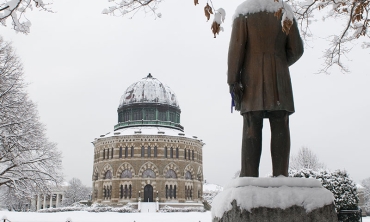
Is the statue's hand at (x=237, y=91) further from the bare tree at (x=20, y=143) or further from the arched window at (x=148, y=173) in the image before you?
the arched window at (x=148, y=173)

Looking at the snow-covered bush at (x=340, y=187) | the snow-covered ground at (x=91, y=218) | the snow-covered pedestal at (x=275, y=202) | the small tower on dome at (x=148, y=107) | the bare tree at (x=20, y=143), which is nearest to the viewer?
the snow-covered pedestal at (x=275, y=202)

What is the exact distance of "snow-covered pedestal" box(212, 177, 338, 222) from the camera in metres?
4.23

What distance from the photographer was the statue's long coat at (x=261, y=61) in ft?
16.0

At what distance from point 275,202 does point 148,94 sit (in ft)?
166

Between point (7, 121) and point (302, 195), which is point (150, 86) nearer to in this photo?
point (7, 121)

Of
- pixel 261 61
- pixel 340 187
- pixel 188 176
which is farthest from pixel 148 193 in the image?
pixel 261 61

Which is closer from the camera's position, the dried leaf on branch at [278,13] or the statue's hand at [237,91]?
the dried leaf on branch at [278,13]

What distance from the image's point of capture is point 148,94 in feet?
178

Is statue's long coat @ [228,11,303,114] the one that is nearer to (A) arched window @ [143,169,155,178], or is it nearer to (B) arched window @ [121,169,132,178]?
(A) arched window @ [143,169,155,178]

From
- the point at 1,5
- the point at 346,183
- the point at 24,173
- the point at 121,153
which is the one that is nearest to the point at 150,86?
the point at 121,153

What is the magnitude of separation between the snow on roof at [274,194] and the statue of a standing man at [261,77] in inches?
17.1

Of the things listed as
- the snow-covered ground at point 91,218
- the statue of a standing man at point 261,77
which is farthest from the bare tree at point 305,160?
the statue of a standing man at point 261,77

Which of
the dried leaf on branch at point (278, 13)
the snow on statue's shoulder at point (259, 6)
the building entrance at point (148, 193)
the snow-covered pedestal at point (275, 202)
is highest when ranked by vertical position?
the snow on statue's shoulder at point (259, 6)

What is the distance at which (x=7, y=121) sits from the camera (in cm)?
2025
